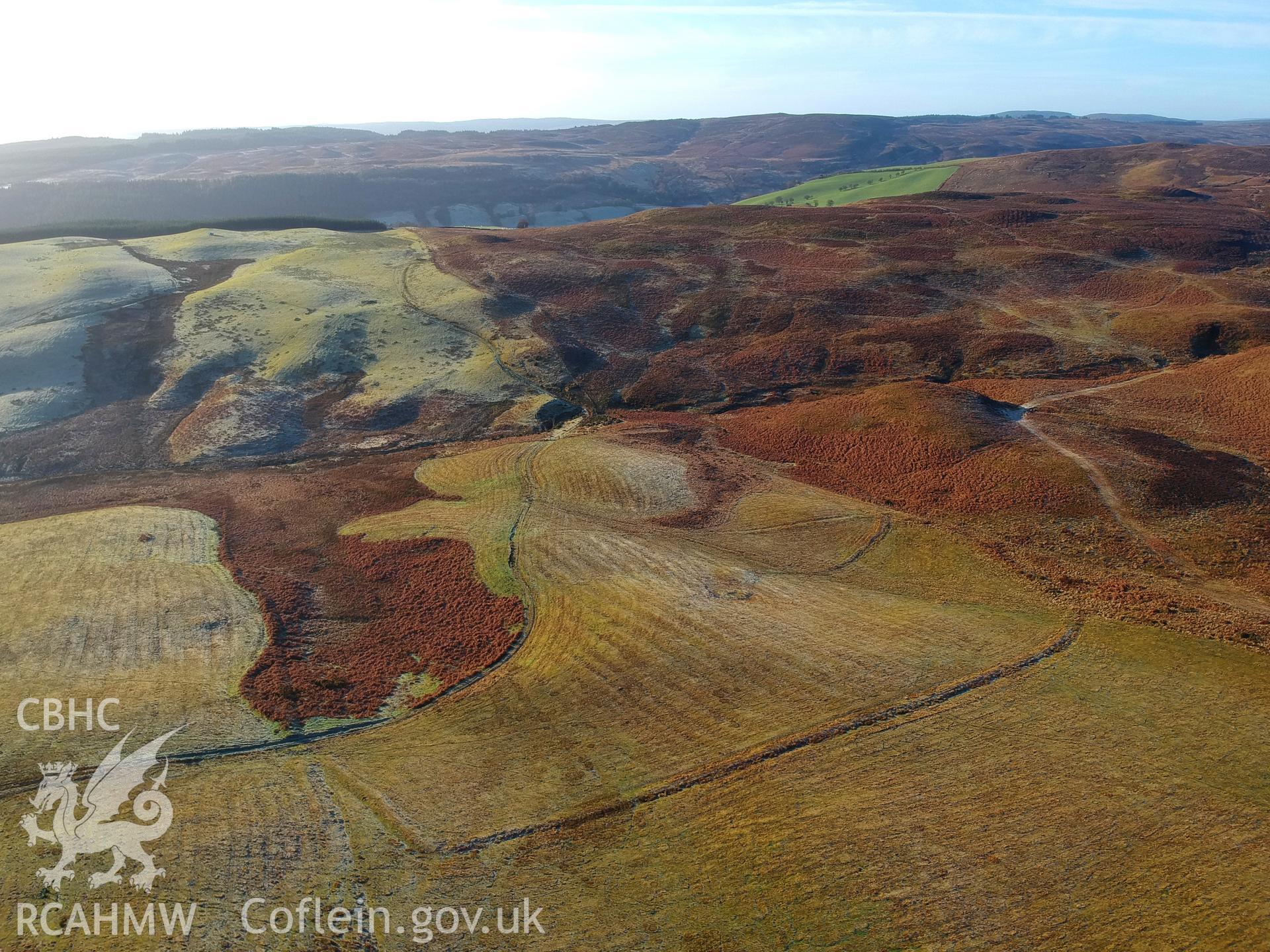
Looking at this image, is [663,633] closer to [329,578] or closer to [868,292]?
[329,578]

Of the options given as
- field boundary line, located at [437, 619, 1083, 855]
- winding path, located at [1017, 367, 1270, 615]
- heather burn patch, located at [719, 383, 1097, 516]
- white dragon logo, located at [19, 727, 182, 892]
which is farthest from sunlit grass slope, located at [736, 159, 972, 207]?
white dragon logo, located at [19, 727, 182, 892]

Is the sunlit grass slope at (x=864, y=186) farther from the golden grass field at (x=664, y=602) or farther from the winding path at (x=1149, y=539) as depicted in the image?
the winding path at (x=1149, y=539)

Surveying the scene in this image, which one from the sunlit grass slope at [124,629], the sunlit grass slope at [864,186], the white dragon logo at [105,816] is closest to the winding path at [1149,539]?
the sunlit grass slope at [124,629]

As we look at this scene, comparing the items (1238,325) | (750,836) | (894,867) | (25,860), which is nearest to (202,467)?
(25,860)

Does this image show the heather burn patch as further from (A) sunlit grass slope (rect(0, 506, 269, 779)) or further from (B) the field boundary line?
(A) sunlit grass slope (rect(0, 506, 269, 779))

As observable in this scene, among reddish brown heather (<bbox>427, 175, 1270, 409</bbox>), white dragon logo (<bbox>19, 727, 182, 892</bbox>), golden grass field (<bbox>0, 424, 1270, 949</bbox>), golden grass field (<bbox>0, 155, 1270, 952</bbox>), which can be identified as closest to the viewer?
golden grass field (<bbox>0, 424, 1270, 949</bbox>)
